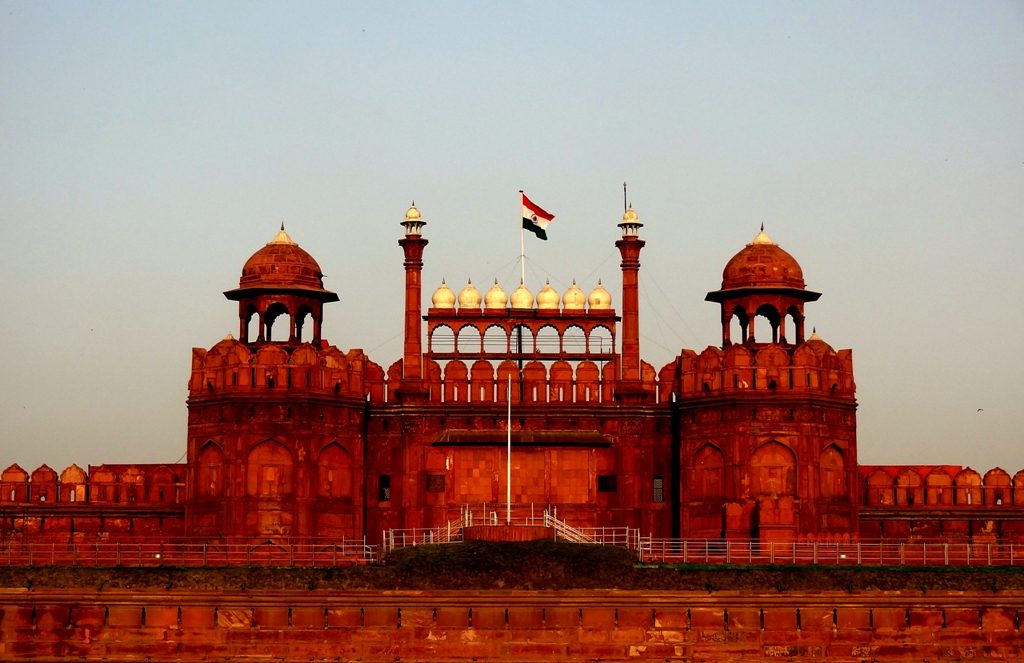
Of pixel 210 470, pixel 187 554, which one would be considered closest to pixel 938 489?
pixel 210 470

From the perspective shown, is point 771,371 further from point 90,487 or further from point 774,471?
point 90,487

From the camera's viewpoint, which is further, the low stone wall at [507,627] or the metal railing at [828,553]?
the metal railing at [828,553]

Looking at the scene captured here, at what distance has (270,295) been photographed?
8500 cm

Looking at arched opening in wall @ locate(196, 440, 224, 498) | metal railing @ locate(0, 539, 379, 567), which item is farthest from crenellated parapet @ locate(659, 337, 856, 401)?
arched opening in wall @ locate(196, 440, 224, 498)

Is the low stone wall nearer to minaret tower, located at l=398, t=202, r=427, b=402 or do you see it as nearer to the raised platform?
the raised platform

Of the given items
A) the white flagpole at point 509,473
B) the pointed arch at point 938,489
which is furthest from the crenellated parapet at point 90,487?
the pointed arch at point 938,489

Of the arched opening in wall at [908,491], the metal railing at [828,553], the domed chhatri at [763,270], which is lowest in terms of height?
the metal railing at [828,553]

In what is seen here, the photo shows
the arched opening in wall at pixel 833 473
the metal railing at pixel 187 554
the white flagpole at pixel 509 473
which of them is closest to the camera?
the metal railing at pixel 187 554

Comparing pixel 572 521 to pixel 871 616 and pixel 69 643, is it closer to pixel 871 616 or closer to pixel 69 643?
pixel 871 616

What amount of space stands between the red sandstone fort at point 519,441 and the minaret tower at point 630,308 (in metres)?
0.08

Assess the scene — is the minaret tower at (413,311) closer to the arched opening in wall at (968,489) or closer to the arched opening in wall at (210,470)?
the arched opening in wall at (210,470)

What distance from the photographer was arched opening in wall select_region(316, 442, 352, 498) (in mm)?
81938

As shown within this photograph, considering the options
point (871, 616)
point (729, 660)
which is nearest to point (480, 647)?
point (729, 660)

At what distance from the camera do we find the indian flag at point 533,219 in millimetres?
84938
